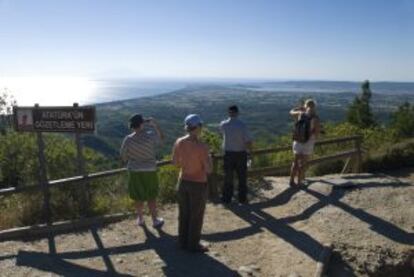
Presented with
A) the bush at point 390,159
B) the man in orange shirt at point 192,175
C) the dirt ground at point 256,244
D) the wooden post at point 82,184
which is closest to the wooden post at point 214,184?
the dirt ground at point 256,244

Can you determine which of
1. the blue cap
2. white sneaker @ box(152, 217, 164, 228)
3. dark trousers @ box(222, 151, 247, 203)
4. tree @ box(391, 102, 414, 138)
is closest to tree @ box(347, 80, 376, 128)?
tree @ box(391, 102, 414, 138)

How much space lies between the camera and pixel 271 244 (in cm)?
812

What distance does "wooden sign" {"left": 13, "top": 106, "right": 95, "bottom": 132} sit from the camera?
28.5ft

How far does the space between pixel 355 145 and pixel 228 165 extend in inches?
201

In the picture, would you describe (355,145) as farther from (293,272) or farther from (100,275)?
(100,275)

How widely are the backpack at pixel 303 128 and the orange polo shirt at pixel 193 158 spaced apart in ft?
12.1

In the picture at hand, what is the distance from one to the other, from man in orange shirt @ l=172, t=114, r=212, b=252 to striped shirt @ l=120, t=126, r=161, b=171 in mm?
652

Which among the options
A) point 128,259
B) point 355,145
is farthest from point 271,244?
point 355,145

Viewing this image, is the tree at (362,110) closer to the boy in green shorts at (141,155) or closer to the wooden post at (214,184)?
the wooden post at (214,184)

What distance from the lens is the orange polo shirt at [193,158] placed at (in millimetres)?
7332

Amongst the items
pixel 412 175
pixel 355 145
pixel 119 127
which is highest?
pixel 355 145

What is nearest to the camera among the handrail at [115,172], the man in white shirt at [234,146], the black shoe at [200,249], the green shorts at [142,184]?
the black shoe at [200,249]

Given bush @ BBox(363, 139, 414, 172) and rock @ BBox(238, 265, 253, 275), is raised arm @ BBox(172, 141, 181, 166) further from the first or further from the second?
bush @ BBox(363, 139, 414, 172)

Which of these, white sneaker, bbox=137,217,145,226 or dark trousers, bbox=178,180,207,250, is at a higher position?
dark trousers, bbox=178,180,207,250
